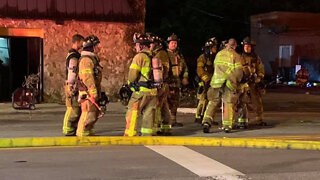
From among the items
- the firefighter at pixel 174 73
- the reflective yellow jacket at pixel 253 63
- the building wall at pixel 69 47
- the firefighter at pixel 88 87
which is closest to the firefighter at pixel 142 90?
the firefighter at pixel 88 87

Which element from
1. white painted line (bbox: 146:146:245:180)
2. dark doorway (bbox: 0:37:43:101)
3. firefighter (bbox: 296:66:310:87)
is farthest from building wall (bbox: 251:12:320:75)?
white painted line (bbox: 146:146:245:180)

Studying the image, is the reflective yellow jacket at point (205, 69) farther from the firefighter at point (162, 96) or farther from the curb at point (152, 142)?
the curb at point (152, 142)

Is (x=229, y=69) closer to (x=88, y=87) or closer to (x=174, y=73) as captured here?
(x=174, y=73)

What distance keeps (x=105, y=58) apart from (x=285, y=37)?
85.2ft

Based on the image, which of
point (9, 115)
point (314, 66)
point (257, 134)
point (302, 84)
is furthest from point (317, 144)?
point (314, 66)

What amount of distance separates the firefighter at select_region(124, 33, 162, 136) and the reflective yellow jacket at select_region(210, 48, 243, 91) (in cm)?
168

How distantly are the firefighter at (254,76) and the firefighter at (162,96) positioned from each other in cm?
196

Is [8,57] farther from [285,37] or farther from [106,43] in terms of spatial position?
[285,37]

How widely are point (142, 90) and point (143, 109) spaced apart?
376 millimetres

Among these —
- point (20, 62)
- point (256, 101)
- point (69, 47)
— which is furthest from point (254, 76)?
point (20, 62)

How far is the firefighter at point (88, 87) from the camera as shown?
9133 millimetres

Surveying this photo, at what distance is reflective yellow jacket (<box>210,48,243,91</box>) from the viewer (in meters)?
10.5

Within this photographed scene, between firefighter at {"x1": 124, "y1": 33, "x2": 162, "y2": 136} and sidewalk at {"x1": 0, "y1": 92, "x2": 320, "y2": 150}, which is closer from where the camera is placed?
firefighter at {"x1": 124, "y1": 33, "x2": 162, "y2": 136}

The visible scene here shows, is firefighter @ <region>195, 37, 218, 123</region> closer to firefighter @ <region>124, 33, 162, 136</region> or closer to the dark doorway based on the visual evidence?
firefighter @ <region>124, 33, 162, 136</region>
